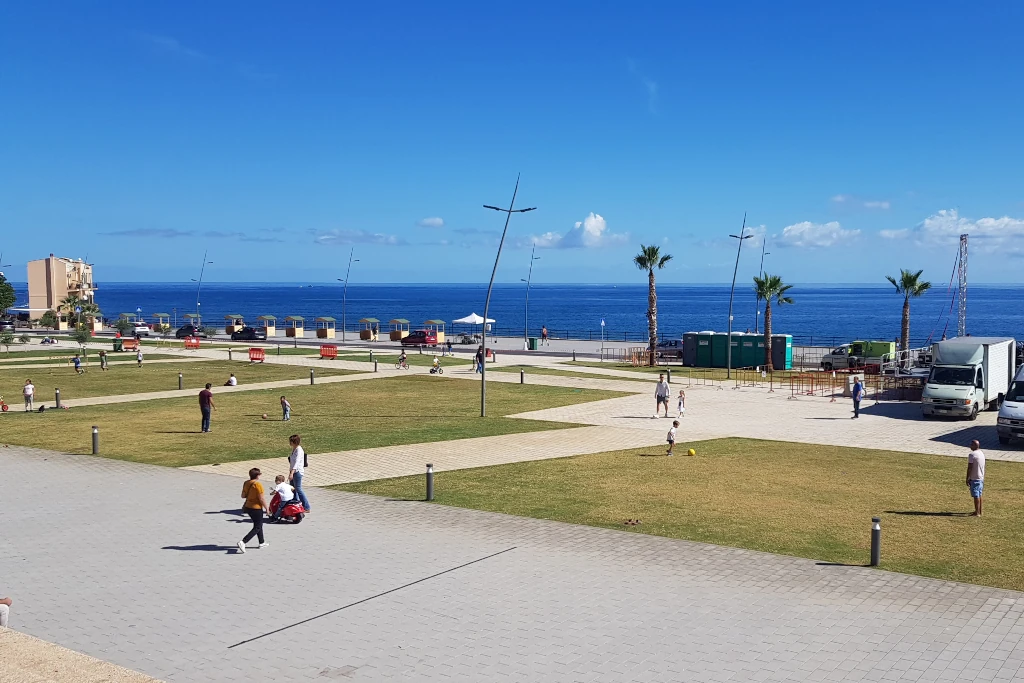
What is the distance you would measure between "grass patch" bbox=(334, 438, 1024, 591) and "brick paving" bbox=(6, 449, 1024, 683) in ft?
2.99

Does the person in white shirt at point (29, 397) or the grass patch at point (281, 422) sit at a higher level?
the person in white shirt at point (29, 397)

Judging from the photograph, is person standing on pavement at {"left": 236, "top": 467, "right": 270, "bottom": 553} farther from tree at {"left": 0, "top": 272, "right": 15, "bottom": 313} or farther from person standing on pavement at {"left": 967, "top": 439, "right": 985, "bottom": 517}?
tree at {"left": 0, "top": 272, "right": 15, "bottom": 313}

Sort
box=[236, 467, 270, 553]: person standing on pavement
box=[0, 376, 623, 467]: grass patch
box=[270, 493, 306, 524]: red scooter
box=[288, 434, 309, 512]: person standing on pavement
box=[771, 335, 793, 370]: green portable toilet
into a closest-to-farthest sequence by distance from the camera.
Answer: box=[236, 467, 270, 553]: person standing on pavement
box=[270, 493, 306, 524]: red scooter
box=[288, 434, 309, 512]: person standing on pavement
box=[0, 376, 623, 467]: grass patch
box=[771, 335, 793, 370]: green portable toilet

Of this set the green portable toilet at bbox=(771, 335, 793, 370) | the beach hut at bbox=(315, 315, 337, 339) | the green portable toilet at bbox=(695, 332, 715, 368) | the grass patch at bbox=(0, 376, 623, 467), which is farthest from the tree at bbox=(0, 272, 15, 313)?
the green portable toilet at bbox=(771, 335, 793, 370)

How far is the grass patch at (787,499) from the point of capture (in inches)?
540

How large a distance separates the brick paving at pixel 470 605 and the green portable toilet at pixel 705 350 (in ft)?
120

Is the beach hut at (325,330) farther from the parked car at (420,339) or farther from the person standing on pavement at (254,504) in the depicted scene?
the person standing on pavement at (254,504)

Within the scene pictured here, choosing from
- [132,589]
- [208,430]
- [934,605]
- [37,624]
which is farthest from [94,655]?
[208,430]

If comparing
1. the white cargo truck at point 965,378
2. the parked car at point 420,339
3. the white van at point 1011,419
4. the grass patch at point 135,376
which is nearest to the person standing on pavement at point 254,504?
the white van at point 1011,419

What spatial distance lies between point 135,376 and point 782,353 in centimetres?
3464

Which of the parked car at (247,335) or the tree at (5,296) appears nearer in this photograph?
the parked car at (247,335)

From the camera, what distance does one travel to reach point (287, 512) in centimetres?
1549

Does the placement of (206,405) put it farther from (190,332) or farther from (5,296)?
(5,296)

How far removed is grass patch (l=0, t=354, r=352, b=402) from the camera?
122 ft
